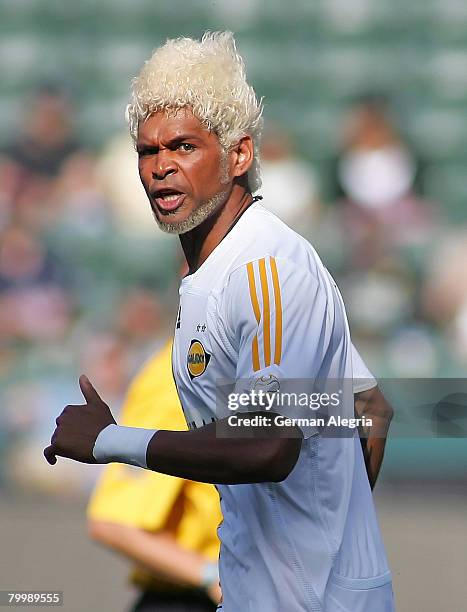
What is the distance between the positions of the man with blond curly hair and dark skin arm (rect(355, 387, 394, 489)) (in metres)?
0.19

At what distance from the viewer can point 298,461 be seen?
1.63 m

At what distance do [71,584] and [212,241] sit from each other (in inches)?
91.9

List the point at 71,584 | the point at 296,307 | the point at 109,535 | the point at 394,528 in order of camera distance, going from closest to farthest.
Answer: the point at 296,307, the point at 109,535, the point at 71,584, the point at 394,528

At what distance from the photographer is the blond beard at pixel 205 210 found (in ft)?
5.66

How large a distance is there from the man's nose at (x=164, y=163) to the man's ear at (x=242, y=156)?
11 cm

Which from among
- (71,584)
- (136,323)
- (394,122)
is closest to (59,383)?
(136,323)

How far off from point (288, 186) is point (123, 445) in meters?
3.18

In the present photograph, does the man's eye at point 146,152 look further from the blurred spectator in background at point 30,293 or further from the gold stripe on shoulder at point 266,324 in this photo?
the blurred spectator in background at point 30,293

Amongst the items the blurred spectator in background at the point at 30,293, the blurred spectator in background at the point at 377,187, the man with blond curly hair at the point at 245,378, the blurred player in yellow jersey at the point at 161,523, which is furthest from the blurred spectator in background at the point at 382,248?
the man with blond curly hair at the point at 245,378

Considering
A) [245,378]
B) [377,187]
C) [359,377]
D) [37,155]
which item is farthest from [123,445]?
[37,155]

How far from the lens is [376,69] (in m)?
5.01

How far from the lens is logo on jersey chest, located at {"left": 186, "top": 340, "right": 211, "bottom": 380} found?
5.41 feet

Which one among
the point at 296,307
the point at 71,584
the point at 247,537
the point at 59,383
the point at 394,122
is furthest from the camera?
the point at 394,122

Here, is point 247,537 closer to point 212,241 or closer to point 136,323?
point 212,241
